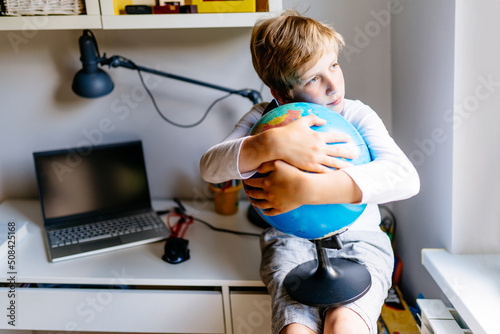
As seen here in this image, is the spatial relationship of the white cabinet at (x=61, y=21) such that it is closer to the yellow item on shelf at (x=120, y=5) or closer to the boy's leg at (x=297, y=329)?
the yellow item on shelf at (x=120, y=5)

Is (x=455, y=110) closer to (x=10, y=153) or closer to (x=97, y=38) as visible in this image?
(x=97, y=38)

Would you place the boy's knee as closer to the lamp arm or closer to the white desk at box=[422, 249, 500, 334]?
the white desk at box=[422, 249, 500, 334]

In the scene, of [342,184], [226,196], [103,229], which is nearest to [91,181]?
[103,229]

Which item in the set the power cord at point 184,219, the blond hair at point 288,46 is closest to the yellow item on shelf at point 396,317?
the power cord at point 184,219

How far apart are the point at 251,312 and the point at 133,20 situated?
0.98m

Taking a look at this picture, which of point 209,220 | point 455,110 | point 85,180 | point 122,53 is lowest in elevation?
point 209,220

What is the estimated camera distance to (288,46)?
3.68 feet

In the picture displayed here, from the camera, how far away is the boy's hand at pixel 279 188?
0.97 metres

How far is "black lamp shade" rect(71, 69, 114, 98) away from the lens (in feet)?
5.54

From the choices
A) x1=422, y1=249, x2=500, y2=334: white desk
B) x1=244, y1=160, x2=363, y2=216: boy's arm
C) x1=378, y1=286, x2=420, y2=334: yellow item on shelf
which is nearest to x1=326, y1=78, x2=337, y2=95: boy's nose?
x1=244, y1=160, x2=363, y2=216: boy's arm

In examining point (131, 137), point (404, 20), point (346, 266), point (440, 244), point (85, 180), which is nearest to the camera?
point (346, 266)

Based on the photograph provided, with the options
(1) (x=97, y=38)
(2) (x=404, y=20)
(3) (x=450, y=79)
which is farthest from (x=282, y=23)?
(1) (x=97, y=38)

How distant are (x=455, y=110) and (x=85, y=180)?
4.23ft

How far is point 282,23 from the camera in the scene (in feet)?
3.79
